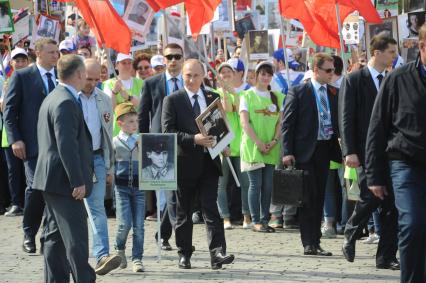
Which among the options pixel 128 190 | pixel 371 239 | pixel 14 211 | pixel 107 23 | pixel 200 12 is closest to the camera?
pixel 128 190

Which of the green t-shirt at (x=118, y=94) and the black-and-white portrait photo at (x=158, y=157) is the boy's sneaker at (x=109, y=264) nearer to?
the black-and-white portrait photo at (x=158, y=157)

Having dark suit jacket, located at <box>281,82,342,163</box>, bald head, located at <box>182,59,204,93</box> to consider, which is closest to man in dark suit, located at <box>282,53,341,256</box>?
dark suit jacket, located at <box>281,82,342,163</box>

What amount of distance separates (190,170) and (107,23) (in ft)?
15.5

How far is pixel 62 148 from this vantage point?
876 cm

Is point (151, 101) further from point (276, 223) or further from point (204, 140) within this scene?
point (276, 223)

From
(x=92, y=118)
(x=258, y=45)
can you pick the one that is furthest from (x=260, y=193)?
(x=92, y=118)

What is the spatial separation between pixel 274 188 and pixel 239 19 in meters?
7.42

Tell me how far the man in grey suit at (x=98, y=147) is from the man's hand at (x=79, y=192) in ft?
5.36

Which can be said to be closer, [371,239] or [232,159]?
[371,239]

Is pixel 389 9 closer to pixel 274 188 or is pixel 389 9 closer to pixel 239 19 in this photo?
pixel 239 19

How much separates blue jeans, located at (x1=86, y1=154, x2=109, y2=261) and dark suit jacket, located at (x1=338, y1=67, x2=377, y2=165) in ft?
7.72

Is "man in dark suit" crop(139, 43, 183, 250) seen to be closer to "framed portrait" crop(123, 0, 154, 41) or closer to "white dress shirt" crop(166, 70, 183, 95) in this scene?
"white dress shirt" crop(166, 70, 183, 95)

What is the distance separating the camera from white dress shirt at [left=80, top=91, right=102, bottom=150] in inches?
428

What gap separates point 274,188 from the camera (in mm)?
12586
